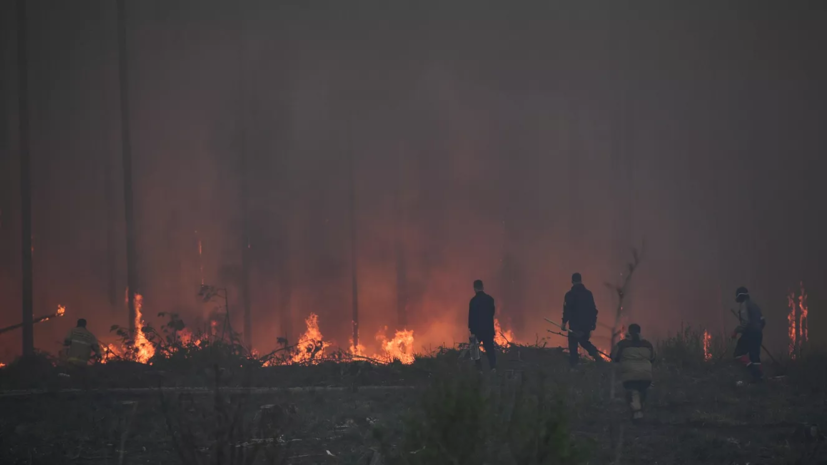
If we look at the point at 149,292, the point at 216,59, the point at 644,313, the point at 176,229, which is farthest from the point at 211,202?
the point at 644,313

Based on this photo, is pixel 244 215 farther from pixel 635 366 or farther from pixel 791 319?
pixel 791 319

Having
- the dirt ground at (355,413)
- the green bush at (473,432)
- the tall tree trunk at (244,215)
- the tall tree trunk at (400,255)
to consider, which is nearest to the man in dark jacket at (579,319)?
the dirt ground at (355,413)

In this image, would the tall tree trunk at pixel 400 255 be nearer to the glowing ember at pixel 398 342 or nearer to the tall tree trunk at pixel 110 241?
the glowing ember at pixel 398 342

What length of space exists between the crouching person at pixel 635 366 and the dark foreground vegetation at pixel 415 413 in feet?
1.13

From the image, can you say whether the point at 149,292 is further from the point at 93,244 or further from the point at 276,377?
the point at 276,377

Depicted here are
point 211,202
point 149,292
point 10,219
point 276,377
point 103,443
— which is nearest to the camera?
point 103,443

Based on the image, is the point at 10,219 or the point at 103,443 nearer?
the point at 103,443

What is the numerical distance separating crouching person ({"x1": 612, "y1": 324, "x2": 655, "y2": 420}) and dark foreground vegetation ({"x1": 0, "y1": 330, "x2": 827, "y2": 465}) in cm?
34

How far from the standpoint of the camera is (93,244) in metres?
31.7

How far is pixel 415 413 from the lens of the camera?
652cm

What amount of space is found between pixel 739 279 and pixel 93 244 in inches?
1296

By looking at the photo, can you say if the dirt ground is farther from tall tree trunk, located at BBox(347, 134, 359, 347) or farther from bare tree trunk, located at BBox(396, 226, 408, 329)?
bare tree trunk, located at BBox(396, 226, 408, 329)

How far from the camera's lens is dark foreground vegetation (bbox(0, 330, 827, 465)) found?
5195 mm

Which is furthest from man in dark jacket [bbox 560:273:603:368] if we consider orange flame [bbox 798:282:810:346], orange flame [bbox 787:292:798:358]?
orange flame [bbox 798:282:810:346]
